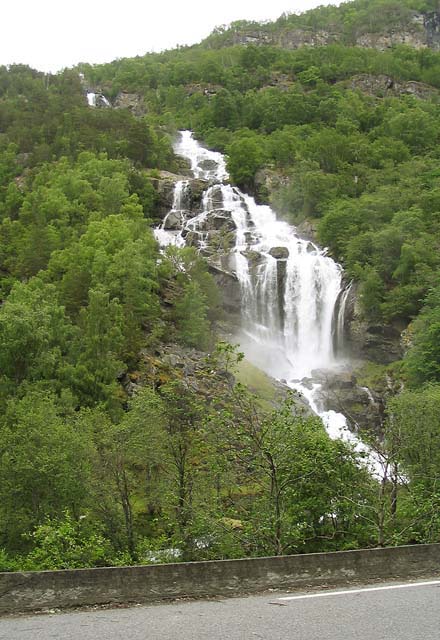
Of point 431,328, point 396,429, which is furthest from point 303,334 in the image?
point 396,429

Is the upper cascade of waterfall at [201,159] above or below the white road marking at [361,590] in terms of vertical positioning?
above

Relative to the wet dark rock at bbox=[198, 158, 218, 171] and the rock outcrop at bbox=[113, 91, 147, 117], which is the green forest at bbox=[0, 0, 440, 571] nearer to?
the rock outcrop at bbox=[113, 91, 147, 117]

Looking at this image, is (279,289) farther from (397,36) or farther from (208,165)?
(397,36)

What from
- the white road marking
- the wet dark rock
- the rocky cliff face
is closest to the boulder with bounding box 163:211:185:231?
the wet dark rock

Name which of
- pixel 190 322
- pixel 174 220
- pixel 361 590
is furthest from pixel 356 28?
pixel 361 590

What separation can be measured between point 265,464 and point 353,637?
29.9 ft

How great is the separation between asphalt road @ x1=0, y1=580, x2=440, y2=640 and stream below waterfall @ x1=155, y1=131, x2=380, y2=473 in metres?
34.4

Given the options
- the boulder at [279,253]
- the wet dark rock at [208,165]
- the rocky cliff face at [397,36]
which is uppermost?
the rocky cliff face at [397,36]

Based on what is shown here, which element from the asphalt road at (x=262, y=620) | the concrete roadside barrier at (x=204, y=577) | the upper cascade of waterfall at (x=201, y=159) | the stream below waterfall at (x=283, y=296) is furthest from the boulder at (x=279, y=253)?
the asphalt road at (x=262, y=620)

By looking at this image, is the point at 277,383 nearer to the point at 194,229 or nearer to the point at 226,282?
the point at 226,282

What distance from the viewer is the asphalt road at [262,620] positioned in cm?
738

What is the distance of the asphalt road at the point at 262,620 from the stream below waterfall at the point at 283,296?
3437 centimetres

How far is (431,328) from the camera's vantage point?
136 ft

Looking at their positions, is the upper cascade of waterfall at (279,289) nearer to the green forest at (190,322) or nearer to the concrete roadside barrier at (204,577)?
the green forest at (190,322)
